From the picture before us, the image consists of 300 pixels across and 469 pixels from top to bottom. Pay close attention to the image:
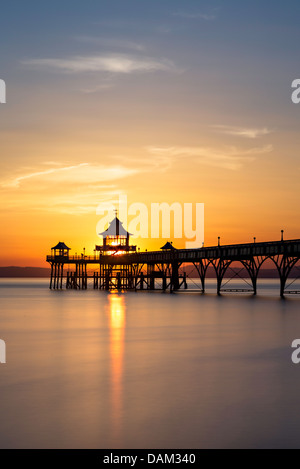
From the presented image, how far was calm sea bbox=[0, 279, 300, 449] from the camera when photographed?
14758 millimetres

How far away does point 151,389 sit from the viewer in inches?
798

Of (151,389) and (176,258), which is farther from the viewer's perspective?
(176,258)

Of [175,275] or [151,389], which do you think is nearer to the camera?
[151,389]

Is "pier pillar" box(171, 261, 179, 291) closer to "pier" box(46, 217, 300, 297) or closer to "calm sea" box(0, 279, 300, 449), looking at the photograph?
"pier" box(46, 217, 300, 297)

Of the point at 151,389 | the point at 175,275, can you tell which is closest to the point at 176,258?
the point at 175,275

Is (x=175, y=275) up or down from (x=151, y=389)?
up

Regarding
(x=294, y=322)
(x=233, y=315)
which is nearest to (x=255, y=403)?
(x=294, y=322)

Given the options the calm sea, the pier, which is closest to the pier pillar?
the pier

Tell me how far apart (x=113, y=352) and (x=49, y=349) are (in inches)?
132

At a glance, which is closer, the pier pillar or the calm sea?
the calm sea

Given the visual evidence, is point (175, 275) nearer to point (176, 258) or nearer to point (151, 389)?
point (176, 258)

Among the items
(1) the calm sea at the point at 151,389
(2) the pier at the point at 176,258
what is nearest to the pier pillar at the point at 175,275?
(2) the pier at the point at 176,258
